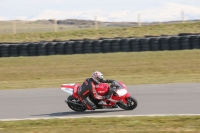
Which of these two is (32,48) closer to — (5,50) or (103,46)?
(5,50)

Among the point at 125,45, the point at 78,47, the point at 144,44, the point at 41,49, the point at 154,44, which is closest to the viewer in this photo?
the point at 154,44

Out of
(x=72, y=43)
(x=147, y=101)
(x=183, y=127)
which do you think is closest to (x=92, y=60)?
(x=72, y=43)

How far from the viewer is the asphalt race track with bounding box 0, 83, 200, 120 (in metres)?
11.9

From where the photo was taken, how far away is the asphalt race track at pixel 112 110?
11930 millimetres

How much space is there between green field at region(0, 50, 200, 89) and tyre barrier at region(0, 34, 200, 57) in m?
0.26

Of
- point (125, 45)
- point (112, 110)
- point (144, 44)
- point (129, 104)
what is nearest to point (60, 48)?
point (125, 45)

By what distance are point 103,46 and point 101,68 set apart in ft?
10.5

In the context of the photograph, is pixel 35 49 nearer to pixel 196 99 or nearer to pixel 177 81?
pixel 177 81

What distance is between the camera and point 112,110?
12.3 meters

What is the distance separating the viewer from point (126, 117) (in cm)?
Result: 1082

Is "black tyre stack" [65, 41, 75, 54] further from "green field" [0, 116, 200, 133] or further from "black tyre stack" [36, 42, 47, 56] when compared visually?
"green field" [0, 116, 200, 133]

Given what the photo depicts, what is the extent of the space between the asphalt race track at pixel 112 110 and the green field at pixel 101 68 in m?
2.41

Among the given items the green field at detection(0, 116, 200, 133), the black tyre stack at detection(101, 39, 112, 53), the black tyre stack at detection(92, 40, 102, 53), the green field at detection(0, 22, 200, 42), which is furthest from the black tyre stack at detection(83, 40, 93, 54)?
the green field at detection(0, 116, 200, 133)

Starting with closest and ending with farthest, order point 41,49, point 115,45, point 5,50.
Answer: point 115,45
point 41,49
point 5,50
